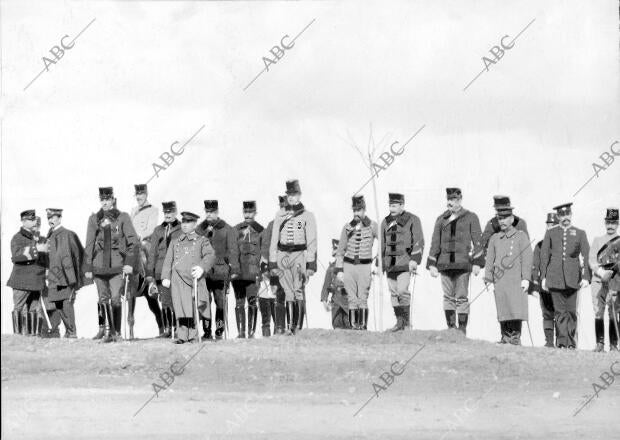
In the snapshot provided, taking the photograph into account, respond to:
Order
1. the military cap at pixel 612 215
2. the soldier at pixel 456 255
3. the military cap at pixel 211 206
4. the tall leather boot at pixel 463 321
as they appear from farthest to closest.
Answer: the military cap at pixel 612 215 → the military cap at pixel 211 206 → the soldier at pixel 456 255 → the tall leather boot at pixel 463 321

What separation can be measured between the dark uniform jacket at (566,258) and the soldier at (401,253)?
2.00m

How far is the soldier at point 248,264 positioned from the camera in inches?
672

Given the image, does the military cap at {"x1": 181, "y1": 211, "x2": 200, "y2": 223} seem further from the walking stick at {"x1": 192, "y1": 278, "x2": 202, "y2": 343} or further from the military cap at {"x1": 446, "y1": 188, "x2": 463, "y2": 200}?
the military cap at {"x1": 446, "y1": 188, "x2": 463, "y2": 200}

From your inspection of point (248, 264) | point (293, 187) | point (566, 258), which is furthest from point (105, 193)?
point (566, 258)

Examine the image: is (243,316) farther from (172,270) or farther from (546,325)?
(546,325)

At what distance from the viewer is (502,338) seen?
53.6 feet

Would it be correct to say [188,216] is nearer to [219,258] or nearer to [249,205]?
[219,258]

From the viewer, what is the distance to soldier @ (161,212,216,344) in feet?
51.1

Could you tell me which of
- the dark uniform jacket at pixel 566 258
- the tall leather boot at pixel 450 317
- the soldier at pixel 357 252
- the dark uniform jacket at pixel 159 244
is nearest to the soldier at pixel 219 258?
the dark uniform jacket at pixel 159 244

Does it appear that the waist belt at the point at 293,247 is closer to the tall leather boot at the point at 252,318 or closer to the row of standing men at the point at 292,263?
the row of standing men at the point at 292,263

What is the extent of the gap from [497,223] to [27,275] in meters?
6.93

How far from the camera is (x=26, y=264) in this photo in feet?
56.6

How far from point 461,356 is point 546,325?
4.00 m

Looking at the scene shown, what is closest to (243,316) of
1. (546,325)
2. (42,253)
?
(42,253)
